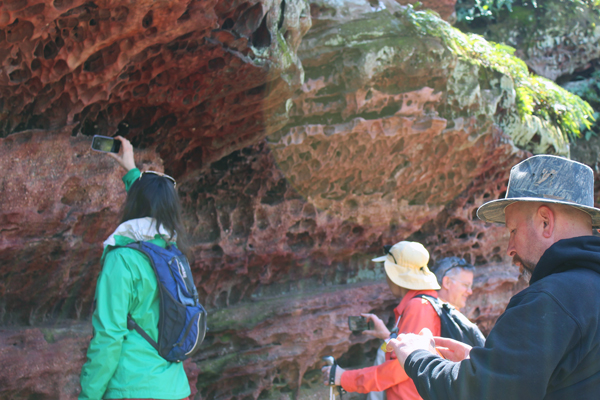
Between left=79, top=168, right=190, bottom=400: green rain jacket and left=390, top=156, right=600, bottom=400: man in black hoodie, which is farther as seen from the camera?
left=79, top=168, right=190, bottom=400: green rain jacket

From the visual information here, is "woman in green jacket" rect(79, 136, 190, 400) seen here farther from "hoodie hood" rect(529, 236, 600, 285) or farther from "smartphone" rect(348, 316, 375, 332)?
"hoodie hood" rect(529, 236, 600, 285)

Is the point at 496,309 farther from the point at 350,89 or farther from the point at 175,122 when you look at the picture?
the point at 175,122

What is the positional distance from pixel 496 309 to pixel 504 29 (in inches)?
194

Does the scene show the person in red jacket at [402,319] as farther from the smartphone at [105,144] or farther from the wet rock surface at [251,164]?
the smartphone at [105,144]

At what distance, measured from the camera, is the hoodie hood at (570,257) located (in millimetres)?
1558

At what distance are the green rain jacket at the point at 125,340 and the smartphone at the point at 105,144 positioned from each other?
969mm

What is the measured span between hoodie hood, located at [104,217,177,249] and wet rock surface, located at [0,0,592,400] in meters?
1.24

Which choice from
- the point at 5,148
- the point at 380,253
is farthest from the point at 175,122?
the point at 380,253

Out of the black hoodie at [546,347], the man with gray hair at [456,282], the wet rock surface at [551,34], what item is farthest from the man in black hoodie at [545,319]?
the wet rock surface at [551,34]

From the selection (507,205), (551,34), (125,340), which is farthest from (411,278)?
(551,34)

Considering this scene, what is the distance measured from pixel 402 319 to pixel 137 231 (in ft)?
5.67

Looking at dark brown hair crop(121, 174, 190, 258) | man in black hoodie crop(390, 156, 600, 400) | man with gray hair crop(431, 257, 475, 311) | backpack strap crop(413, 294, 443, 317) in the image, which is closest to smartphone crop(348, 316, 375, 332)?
backpack strap crop(413, 294, 443, 317)

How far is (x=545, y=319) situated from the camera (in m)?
1.44

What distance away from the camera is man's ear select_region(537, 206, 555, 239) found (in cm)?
175
